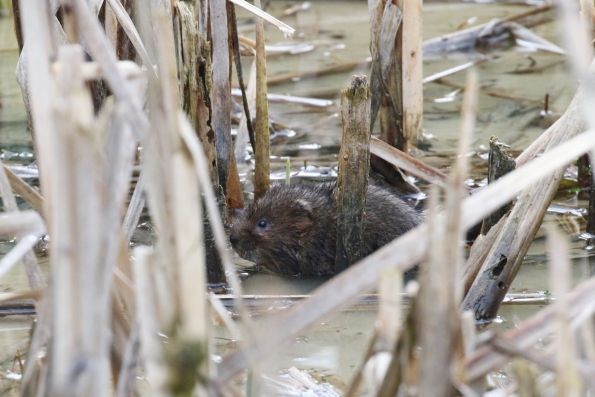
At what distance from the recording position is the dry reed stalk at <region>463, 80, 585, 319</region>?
120 inches

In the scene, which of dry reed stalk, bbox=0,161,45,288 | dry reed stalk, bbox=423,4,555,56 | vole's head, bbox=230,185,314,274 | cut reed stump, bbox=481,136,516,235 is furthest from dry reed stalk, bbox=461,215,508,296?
dry reed stalk, bbox=423,4,555,56

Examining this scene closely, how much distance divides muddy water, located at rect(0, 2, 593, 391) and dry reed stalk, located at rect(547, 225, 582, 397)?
2.37 ft

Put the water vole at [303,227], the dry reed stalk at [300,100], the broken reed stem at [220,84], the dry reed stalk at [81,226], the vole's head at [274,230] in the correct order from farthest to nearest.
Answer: the dry reed stalk at [300,100], the vole's head at [274,230], the water vole at [303,227], the broken reed stem at [220,84], the dry reed stalk at [81,226]

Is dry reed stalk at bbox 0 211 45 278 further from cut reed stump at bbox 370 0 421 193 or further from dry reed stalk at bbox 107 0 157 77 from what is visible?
cut reed stump at bbox 370 0 421 193

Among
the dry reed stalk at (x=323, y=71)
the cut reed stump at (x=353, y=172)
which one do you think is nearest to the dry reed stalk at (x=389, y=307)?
the cut reed stump at (x=353, y=172)

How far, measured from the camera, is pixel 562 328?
1545 mm

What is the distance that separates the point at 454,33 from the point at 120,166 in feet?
21.2

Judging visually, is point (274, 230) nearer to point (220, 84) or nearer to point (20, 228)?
point (220, 84)

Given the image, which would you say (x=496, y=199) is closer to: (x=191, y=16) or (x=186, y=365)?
(x=186, y=365)

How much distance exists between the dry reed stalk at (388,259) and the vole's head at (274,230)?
2.37m

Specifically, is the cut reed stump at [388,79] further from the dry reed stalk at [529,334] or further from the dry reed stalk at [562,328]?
the dry reed stalk at [562,328]

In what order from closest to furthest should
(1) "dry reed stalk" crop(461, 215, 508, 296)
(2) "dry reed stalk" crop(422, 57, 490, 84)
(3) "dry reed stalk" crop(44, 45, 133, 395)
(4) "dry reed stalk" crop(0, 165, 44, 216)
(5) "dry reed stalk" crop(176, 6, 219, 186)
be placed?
(3) "dry reed stalk" crop(44, 45, 133, 395), (4) "dry reed stalk" crop(0, 165, 44, 216), (1) "dry reed stalk" crop(461, 215, 508, 296), (5) "dry reed stalk" crop(176, 6, 219, 186), (2) "dry reed stalk" crop(422, 57, 490, 84)

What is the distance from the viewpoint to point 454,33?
7629mm

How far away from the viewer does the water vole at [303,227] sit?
157 inches
